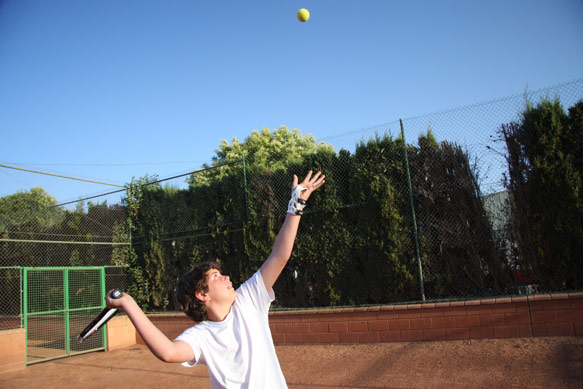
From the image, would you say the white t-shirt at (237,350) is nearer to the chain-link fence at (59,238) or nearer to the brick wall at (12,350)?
the brick wall at (12,350)

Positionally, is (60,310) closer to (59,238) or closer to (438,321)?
(59,238)

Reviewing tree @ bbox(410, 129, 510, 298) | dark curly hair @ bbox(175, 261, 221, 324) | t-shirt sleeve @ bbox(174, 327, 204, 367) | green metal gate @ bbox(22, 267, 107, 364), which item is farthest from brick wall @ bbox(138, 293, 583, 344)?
t-shirt sleeve @ bbox(174, 327, 204, 367)

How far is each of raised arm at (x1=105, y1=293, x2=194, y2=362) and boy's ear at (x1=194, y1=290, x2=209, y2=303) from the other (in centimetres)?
37

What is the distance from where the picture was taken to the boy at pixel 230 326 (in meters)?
2.01

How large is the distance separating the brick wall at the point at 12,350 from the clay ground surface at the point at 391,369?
0.17m

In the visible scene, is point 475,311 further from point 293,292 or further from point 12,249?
point 12,249

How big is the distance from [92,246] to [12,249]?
2.39 m

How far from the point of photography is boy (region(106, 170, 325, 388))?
201cm

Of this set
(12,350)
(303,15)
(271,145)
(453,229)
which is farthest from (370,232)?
(271,145)

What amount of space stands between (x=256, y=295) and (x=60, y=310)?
8023 mm

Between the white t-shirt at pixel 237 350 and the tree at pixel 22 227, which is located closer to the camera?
the white t-shirt at pixel 237 350

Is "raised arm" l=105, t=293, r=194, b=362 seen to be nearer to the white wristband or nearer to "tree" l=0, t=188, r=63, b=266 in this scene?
the white wristband

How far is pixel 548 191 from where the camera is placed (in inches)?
243

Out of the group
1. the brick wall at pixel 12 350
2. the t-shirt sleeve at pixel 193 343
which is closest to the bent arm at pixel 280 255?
the t-shirt sleeve at pixel 193 343
